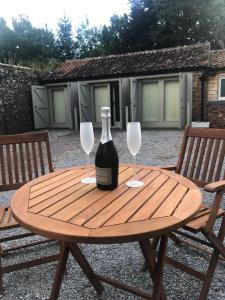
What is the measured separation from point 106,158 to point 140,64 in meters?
9.91

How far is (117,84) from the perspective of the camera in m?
10.8

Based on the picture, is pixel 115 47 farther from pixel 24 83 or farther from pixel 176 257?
pixel 176 257

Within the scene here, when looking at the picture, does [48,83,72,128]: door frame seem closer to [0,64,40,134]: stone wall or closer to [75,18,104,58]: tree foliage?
[0,64,40,134]: stone wall

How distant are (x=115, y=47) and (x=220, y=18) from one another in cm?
702

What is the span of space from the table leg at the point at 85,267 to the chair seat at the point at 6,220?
1.32ft

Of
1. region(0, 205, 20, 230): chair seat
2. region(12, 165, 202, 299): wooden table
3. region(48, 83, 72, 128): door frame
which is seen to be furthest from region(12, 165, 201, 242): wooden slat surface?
region(48, 83, 72, 128): door frame

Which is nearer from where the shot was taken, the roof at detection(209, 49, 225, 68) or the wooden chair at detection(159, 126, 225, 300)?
the wooden chair at detection(159, 126, 225, 300)

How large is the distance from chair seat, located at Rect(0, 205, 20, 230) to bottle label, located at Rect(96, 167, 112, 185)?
2.26 feet

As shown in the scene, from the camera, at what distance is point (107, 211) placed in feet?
3.54

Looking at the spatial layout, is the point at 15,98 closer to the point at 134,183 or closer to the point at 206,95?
the point at 206,95

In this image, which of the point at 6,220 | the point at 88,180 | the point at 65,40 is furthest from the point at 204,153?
the point at 65,40

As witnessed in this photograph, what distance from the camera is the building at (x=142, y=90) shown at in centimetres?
944

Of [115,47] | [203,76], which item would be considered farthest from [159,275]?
[115,47]

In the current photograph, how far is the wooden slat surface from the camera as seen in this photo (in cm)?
93
